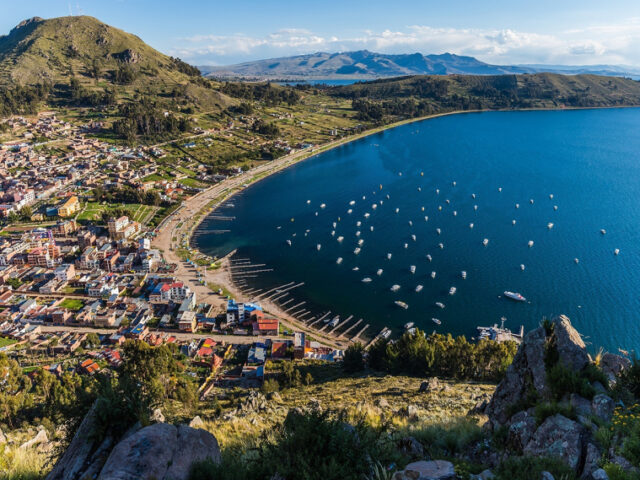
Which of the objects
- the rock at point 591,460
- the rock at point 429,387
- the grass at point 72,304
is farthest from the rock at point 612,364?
the grass at point 72,304

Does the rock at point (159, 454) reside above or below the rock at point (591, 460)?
below

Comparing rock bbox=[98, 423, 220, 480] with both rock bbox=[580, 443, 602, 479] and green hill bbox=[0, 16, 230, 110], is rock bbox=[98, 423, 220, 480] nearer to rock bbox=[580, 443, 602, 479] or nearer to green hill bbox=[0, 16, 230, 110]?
rock bbox=[580, 443, 602, 479]

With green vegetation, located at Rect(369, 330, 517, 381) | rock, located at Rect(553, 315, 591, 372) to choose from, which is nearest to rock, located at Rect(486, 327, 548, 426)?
rock, located at Rect(553, 315, 591, 372)

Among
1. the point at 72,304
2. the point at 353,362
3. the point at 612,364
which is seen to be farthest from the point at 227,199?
the point at 612,364

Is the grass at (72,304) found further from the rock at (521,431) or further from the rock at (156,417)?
the rock at (521,431)

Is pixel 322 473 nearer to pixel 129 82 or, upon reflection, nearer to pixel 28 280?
pixel 28 280

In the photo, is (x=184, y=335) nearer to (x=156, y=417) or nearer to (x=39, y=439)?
(x=39, y=439)
